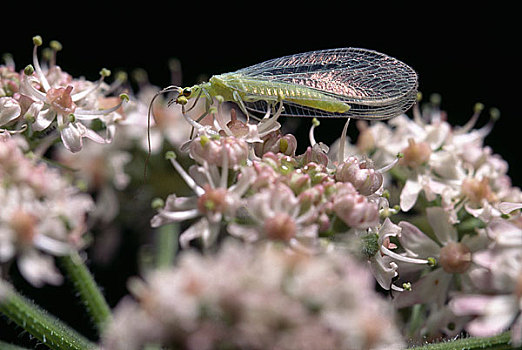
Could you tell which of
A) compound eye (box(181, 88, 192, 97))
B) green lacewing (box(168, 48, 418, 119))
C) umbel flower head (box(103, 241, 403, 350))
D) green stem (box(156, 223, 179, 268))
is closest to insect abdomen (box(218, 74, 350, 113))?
green lacewing (box(168, 48, 418, 119))

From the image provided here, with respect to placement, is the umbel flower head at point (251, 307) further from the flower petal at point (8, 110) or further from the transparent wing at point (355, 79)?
the transparent wing at point (355, 79)

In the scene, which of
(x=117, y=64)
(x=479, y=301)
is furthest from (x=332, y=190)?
(x=117, y=64)

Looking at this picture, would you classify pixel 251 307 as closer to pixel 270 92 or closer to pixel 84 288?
pixel 84 288

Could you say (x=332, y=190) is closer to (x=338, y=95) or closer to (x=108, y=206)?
(x=338, y=95)

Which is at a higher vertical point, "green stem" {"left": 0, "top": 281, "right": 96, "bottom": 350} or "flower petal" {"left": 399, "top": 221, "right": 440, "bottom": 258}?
"green stem" {"left": 0, "top": 281, "right": 96, "bottom": 350}

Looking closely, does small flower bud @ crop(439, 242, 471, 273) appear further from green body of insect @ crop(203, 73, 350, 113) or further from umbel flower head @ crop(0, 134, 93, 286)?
umbel flower head @ crop(0, 134, 93, 286)

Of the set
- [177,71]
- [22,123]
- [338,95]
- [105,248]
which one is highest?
[22,123]

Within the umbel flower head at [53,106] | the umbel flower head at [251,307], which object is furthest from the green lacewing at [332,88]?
the umbel flower head at [251,307]
